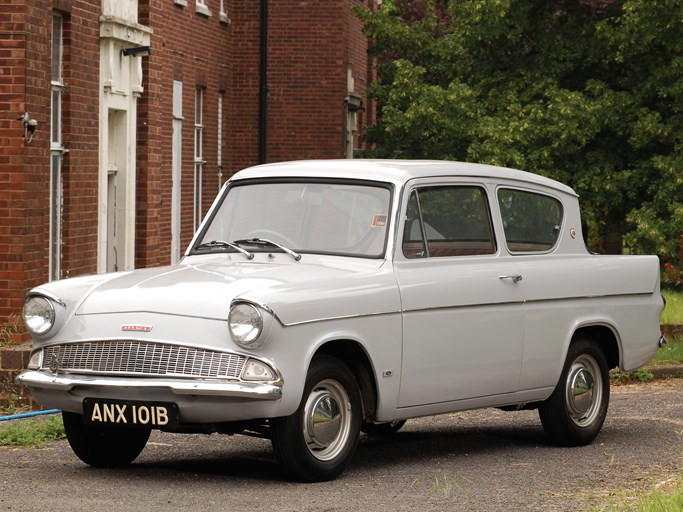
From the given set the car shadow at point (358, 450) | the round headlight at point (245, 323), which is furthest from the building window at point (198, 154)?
the round headlight at point (245, 323)

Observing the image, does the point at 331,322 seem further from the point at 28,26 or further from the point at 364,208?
the point at 28,26

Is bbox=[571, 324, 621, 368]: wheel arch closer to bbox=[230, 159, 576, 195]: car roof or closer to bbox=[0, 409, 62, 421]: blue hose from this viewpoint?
bbox=[230, 159, 576, 195]: car roof

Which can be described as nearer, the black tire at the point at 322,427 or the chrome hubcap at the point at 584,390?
the black tire at the point at 322,427

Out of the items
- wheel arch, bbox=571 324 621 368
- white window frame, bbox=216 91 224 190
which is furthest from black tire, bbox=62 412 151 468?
white window frame, bbox=216 91 224 190

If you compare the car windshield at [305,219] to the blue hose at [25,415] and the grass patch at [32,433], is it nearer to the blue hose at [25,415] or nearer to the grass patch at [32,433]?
the grass patch at [32,433]

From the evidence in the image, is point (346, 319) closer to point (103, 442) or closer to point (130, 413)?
point (130, 413)

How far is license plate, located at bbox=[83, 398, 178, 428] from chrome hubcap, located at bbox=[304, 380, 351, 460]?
0.72 m

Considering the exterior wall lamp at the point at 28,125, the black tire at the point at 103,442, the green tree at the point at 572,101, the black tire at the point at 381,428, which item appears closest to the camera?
the black tire at the point at 103,442

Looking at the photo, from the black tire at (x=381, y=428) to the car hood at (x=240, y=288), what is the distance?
1463mm

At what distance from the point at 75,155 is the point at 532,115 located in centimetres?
1004

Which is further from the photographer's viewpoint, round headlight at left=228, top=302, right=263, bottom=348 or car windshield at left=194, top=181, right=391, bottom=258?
car windshield at left=194, top=181, right=391, bottom=258

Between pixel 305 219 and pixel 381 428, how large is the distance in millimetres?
1645

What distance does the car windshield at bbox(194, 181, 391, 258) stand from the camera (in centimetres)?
910

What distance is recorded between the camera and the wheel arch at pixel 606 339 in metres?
10.4
